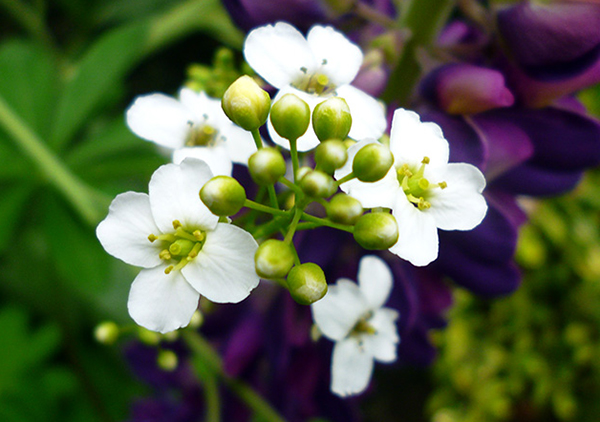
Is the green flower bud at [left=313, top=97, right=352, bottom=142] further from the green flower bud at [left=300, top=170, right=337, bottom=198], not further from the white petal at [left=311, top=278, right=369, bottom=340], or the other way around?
the white petal at [left=311, top=278, right=369, bottom=340]

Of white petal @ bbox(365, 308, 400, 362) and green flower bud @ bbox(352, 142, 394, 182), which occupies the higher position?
green flower bud @ bbox(352, 142, 394, 182)

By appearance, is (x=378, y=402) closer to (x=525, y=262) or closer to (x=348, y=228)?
(x=525, y=262)

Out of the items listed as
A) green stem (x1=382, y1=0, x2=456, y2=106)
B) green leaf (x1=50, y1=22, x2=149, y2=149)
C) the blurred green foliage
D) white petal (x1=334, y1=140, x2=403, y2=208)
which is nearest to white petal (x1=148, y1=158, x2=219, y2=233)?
white petal (x1=334, y1=140, x2=403, y2=208)

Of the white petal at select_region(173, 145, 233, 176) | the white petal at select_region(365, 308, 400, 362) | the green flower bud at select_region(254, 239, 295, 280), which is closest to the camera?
the green flower bud at select_region(254, 239, 295, 280)

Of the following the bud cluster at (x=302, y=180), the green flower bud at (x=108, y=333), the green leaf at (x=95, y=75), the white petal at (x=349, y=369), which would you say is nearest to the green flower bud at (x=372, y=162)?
the bud cluster at (x=302, y=180)

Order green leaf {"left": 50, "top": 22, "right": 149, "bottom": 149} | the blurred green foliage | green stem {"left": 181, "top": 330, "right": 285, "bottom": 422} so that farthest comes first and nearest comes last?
the blurred green foliage, green leaf {"left": 50, "top": 22, "right": 149, "bottom": 149}, green stem {"left": 181, "top": 330, "right": 285, "bottom": 422}

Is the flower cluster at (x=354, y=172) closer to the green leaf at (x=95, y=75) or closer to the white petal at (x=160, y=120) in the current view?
the white petal at (x=160, y=120)

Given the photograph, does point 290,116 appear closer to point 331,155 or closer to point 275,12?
point 331,155
